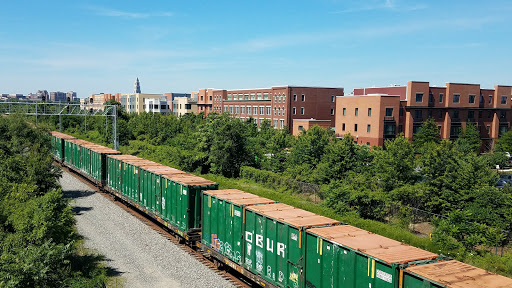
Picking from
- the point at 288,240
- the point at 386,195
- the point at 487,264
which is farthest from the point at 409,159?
the point at 288,240

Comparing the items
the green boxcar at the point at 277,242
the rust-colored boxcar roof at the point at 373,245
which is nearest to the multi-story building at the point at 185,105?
the green boxcar at the point at 277,242

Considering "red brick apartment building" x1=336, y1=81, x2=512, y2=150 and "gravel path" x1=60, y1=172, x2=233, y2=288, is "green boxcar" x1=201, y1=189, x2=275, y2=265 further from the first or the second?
"red brick apartment building" x1=336, y1=81, x2=512, y2=150

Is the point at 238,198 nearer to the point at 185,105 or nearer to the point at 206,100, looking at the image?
the point at 206,100

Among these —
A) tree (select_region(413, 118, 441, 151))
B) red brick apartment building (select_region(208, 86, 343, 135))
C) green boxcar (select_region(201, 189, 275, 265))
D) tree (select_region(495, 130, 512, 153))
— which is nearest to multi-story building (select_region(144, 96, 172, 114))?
red brick apartment building (select_region(208, 86, 343, 135))

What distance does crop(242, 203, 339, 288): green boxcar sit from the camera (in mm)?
12898

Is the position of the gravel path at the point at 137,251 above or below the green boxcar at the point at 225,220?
below

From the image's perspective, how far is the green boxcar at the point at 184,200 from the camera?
19625 mm

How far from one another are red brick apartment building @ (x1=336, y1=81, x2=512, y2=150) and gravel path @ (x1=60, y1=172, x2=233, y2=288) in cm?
4426

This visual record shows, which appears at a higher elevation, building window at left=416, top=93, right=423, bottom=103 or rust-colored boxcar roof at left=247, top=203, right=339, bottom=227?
building window at left=416, top=93, right=423, bottom=103

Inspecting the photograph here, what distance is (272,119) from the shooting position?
8938 centimetres

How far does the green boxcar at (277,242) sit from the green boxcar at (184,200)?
187 inches

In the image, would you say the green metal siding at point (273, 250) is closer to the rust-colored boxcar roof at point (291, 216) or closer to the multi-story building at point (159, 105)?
the rust-colored boxcar roof at point (291, 216)

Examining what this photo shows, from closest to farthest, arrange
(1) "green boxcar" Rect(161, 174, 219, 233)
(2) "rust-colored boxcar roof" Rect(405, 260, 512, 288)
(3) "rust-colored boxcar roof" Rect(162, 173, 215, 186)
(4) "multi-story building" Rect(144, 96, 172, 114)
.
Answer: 1. (2) "rust-colored boxcar roof" Rect(405, 260, 512, 288)
2. (1) "green boxcar" Rect(161, 174, 219, 233)
3. (3) "rust-colored boxcar roof" Rect(162, 173, 215, 186)
4. (4) "multi-story building" Rect(144, 96, 172, 114)

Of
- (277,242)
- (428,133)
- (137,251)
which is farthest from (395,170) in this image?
(428,133)
